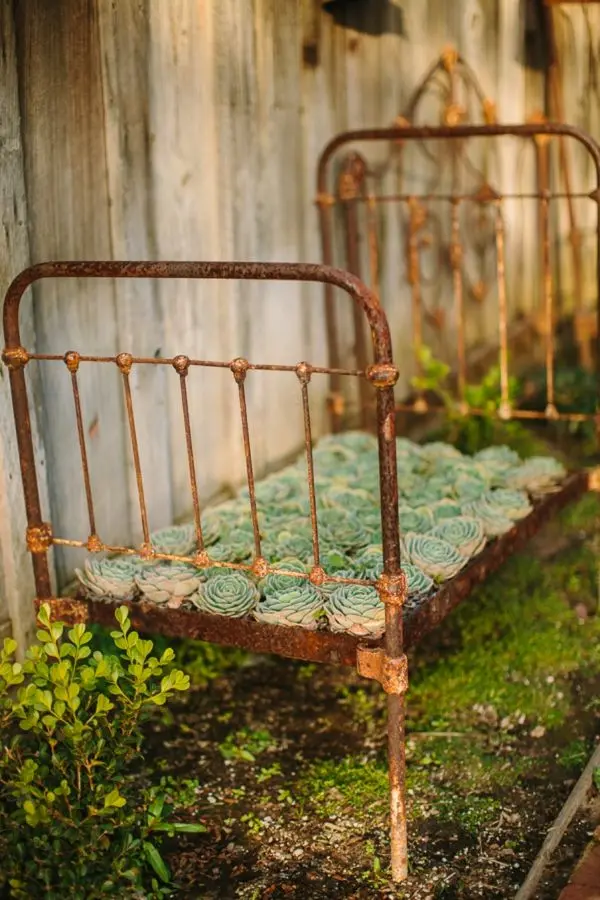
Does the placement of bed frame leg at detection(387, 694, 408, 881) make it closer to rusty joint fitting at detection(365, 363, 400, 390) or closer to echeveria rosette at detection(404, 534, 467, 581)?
echeveria rosette at detection(404, 534, 467, 581)

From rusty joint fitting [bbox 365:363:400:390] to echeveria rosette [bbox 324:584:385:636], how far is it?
644 millimetres

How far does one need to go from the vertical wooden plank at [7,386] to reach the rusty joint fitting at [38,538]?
0.11 meters

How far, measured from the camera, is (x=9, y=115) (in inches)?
132

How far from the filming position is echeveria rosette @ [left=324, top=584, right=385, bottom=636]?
3.12m

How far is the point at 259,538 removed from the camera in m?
3.31

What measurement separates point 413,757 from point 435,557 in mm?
655

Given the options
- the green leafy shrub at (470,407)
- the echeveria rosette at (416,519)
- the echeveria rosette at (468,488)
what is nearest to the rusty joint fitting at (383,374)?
the echeveria rosette at (416,519)

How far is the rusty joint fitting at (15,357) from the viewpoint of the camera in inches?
128

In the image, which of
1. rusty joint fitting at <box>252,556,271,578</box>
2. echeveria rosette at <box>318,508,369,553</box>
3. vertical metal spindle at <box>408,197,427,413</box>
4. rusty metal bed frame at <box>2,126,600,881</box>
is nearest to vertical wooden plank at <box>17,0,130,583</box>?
rusty metal bed frame at <box>2,126,600,881</box>

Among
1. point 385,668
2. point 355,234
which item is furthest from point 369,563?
point 355,234

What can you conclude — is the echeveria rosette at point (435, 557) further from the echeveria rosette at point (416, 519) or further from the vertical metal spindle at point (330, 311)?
the vertical metal spindle at point (330, 311)

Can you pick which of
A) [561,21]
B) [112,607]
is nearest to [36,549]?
[112,607]

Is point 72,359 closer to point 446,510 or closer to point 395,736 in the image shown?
point 395,736

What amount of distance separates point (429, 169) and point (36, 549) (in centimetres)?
371
